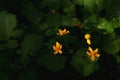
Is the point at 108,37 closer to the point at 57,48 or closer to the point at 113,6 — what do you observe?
the point at 113,6

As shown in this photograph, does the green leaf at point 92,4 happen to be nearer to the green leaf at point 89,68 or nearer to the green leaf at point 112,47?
the green leaf at point 112,47

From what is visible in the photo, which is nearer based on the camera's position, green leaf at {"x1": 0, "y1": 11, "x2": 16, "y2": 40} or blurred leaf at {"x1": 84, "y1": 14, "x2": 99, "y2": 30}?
blurred leaf at {"x1": 84, "y1": 14, "x2": 99, "y2": 30}

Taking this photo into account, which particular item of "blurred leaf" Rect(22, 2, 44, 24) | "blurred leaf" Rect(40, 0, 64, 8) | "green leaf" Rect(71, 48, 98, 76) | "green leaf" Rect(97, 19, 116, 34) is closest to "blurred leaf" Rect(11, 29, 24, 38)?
"blurred leaf" Rect(22, 2, 44, 24)

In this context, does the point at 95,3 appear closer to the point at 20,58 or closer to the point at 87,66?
the point at 87,66

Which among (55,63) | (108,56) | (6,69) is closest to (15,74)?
(6,69)

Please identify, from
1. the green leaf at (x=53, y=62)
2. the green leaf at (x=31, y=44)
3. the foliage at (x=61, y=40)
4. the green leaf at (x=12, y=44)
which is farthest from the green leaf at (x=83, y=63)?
the green leaf at (x=12, y=44)

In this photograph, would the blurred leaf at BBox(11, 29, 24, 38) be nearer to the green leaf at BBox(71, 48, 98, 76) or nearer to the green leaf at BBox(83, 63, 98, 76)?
the green leaf at BBox(71, 48, 98, 76)

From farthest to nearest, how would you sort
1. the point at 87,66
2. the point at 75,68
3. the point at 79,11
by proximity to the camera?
the point at 79,11, the point at 75,68, the point at 87,66

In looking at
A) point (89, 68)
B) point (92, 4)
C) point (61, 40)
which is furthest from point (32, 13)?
point (89, 68)
